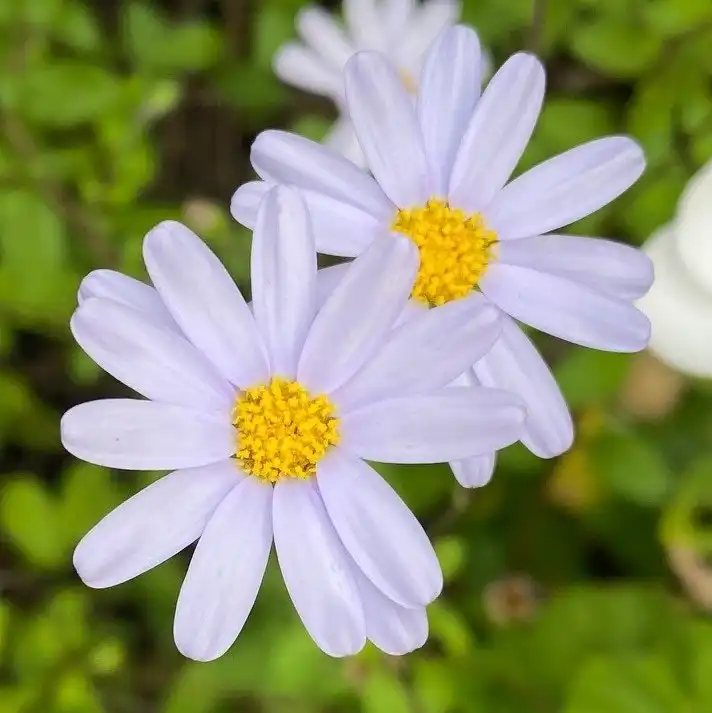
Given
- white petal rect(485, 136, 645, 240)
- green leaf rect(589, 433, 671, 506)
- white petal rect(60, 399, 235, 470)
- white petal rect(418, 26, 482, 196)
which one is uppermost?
white petal rect(418, 26, 482, 196)

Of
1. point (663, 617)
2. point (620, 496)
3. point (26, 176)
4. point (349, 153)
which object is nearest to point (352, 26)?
point (349, 153)

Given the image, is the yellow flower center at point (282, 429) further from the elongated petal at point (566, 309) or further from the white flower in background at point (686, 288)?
the white flower in background at point (686, 288)

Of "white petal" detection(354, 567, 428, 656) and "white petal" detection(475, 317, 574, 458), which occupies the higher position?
"white petal" detection(475, 317, 574, 458)

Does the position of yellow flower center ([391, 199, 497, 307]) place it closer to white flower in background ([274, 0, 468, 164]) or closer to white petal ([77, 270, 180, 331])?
white petal ([77, 270, 180, 331])

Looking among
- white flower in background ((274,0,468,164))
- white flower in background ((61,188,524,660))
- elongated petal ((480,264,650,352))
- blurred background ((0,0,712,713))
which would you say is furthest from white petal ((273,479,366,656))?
white flower in background ((274,0,468,164))

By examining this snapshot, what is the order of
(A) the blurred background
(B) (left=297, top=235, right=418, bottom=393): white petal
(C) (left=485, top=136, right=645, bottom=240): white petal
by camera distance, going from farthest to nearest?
(A) the blurred background < (C) (left=485, top=136, right=645, bottom=240): white petal < (B) (left=297, top=235, right=418, bottom=393): white petal

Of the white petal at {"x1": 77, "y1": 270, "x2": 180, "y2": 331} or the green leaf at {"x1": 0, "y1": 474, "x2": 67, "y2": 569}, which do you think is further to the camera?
the green leaf at {"x1": 0, "y1": 474, "x2": 67, "y2": 569}

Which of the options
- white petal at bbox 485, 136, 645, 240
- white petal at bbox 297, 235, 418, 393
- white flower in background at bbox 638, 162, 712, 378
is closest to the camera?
white petal at bbox 297, 235, 418, 393

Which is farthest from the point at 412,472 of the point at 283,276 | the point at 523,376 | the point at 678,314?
the point at 283,276
